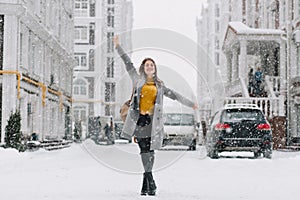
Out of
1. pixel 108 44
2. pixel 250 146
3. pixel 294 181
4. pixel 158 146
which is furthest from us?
pixel 108 44

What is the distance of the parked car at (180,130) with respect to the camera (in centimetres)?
2259

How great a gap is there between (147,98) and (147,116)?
0.22 m

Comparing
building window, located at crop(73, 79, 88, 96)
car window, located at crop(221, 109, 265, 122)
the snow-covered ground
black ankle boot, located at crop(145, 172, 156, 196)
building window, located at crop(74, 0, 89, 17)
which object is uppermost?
building window, located at crop(74, 0, 89, 17)

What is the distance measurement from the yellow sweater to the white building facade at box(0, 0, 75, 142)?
14655 millimetres

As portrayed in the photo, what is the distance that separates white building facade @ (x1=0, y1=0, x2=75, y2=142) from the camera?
21422 mm

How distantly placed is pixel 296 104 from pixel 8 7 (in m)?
14.6

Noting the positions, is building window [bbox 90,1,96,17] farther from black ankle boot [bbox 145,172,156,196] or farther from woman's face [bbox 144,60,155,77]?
black ankle boot [bbox 145,172,156,196]

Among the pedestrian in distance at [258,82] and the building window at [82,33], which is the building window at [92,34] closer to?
the building window at [82,33]

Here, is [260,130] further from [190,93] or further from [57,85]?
[57,85]

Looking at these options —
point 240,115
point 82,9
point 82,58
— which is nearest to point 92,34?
point 82,9

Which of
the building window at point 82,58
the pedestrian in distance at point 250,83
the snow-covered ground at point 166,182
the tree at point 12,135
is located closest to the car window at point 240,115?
the snow-covered ground at point 166,182

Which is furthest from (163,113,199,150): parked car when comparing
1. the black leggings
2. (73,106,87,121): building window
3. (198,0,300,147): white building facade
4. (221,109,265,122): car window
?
(73,106,87,121): building window

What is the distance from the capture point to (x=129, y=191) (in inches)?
316

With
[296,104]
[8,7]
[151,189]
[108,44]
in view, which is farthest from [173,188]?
[108,44]
